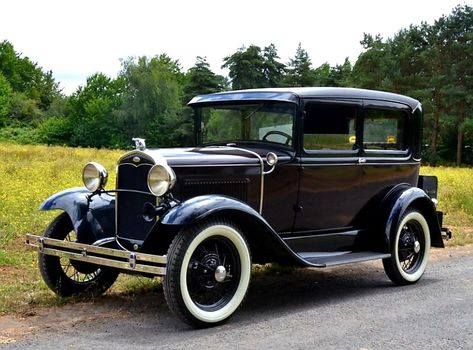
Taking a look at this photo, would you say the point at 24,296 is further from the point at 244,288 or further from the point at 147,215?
the point at 244,288

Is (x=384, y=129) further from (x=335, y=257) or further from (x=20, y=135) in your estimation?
(x=20, y=135)

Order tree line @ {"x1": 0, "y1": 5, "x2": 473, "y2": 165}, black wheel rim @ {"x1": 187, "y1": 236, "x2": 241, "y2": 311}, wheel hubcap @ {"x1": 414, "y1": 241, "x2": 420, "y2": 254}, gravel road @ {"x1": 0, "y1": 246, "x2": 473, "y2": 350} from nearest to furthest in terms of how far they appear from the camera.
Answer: gravel road @ {"x1": 0, "y1": 246, "x2": 473, "y2": 350} < black wheel rim @ {"x1": 187, "y1": 236, "x2": 241, "y2": 311} < wheel hubcap @ {"x1": 414, "y1": 241, "x2": 420, "y2": 254} < tree line @ {"x1": 0, "y1": 5, "x2": 473, "y2": 165}

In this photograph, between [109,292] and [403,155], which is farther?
[403,155]

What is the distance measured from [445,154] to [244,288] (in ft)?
141

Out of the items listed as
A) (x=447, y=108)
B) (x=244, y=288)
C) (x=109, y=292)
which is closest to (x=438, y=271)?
(x=244, y=288)

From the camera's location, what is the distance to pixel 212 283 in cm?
487

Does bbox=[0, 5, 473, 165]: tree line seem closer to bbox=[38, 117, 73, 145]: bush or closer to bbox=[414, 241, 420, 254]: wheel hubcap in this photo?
bbox=[38, 117, 73, 145]: bush

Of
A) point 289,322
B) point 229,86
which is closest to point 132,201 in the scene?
point 289,322

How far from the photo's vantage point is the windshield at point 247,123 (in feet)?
19.2

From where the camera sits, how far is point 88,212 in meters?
5.55

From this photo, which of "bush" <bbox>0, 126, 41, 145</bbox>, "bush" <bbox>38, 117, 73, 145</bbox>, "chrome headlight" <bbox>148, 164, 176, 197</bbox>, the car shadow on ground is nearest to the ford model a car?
"chrome headlight" <bbox>148, 164, 176, 197</bbox>

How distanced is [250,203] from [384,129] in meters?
2.09

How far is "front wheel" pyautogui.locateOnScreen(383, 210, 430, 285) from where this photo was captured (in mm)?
6324

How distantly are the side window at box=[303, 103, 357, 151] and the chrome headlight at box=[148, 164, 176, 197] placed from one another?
1.60 m
